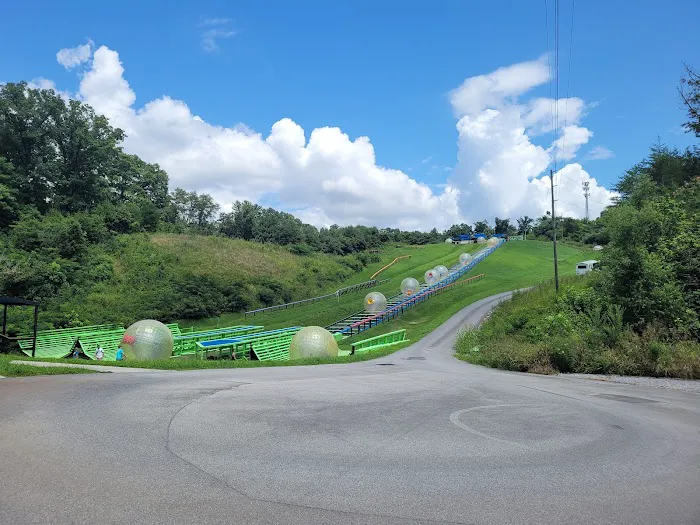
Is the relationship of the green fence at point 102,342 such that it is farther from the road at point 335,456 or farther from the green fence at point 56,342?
the road at point 335,456

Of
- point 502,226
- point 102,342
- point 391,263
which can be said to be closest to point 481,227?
point 502,226

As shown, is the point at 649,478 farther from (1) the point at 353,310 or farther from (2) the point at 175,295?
(2) the point at 175,295

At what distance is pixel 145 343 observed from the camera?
20.7 m

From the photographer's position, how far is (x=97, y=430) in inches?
281

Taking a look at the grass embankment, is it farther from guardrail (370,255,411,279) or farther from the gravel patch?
guardrail (370,255,411,279)

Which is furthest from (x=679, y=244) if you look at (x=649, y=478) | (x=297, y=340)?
(x=649, y=478)

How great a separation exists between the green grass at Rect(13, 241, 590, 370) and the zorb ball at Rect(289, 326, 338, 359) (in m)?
0.86

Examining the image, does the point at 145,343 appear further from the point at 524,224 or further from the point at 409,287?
the point at 524,224

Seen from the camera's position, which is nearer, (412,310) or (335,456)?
(335,456)

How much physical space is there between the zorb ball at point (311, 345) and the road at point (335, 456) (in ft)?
34.2

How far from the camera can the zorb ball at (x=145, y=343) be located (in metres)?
20.6

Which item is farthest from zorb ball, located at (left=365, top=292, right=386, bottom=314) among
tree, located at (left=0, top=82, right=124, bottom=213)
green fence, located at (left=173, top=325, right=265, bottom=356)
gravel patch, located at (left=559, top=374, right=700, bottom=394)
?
tree, located at (left=0, top=82, right=124, bottom=213)

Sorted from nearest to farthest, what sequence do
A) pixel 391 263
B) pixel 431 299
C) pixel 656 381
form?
pixel 656 381, pixel 431 299, pixel 391 263

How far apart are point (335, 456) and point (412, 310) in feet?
124
